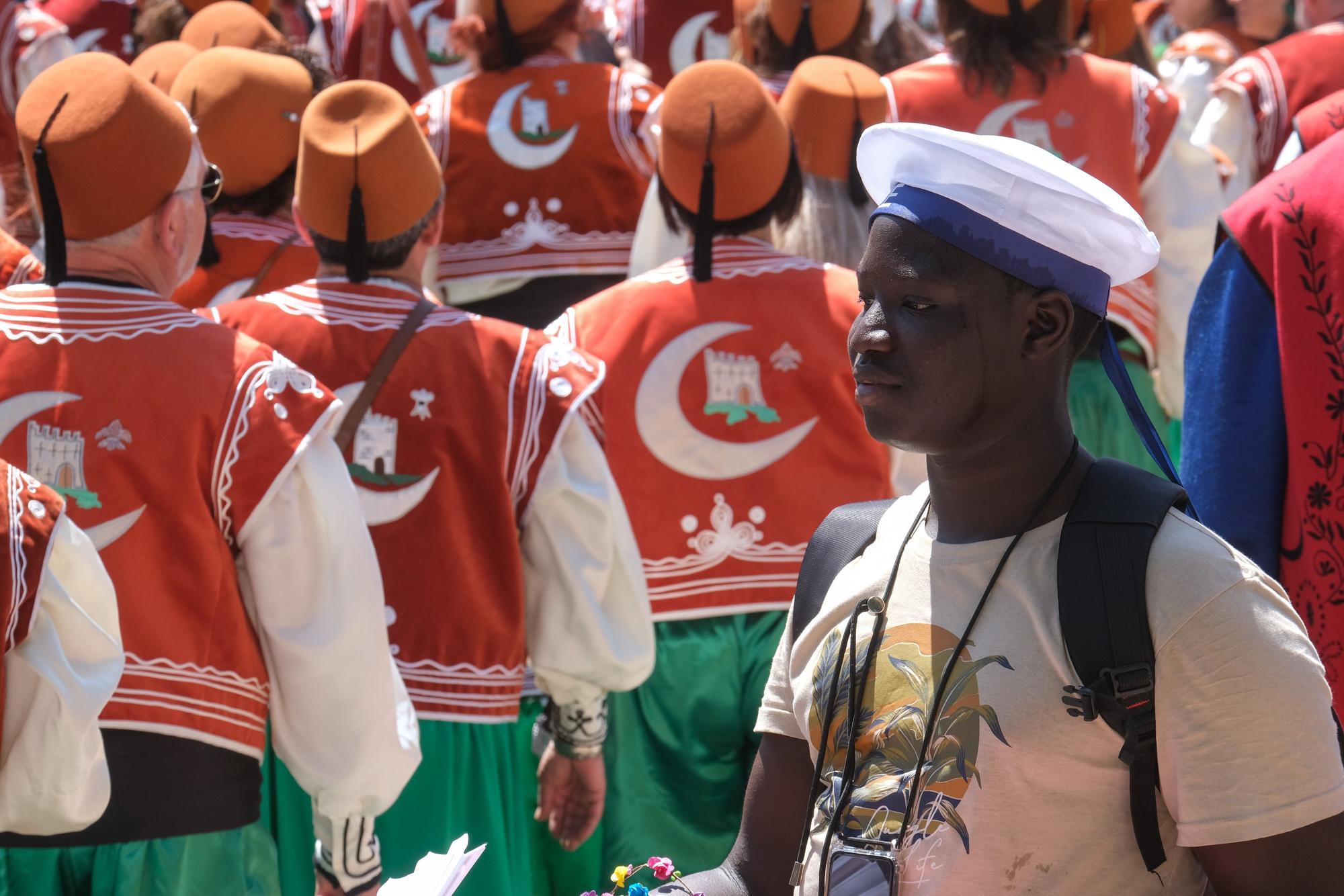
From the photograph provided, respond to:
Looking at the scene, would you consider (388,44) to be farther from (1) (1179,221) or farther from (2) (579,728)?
(2) (579,728)

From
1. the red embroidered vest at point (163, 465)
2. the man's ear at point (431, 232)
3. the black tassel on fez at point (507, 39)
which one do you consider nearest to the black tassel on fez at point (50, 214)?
the red embroidered vest at point (163, 465)

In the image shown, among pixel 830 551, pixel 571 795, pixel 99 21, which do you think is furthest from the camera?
pixel 99 21

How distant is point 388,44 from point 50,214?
12.8 ft

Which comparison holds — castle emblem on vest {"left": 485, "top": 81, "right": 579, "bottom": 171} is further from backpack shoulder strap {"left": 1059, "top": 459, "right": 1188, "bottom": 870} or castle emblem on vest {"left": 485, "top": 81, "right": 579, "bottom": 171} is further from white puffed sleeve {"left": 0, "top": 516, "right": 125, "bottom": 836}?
backpack shoulder strap {"left": 1059, "top": 459, "right": 1188, "bottom": 870}

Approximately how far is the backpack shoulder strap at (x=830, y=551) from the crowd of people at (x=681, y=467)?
19 mm

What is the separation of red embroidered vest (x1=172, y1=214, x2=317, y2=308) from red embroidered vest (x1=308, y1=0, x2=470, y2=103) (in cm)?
228

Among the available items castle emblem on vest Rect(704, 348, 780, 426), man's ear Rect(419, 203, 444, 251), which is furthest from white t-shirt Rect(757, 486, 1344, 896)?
castle emblem on vest Rect(704, 348, 780, 426)

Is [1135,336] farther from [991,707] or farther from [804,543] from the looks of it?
[991,707]

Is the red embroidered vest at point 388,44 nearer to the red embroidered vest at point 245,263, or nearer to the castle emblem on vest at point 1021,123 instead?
the red embroidered vest at point 245,263

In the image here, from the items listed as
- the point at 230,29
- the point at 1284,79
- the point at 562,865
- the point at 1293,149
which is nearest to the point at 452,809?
the point at 562,865

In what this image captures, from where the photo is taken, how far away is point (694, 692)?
404 centimetres

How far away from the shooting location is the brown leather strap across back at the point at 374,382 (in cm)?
333

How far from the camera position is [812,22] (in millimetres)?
5410

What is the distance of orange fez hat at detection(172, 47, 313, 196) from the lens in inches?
167
